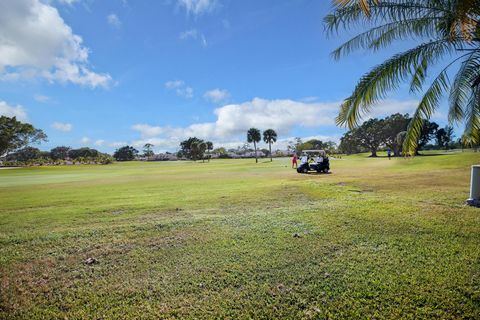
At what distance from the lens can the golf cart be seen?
23.3 metres

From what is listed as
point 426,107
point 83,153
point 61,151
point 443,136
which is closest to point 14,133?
point 83,153

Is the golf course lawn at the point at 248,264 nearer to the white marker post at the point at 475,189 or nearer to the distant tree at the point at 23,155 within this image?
the white marker post at the point at 475,189

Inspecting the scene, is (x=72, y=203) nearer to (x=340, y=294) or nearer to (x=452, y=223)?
(x=340, y=294)

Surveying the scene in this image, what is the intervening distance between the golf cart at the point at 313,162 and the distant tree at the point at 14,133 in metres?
64.7

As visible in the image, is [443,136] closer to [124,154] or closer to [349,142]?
[349,142]

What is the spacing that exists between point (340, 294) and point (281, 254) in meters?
1.45

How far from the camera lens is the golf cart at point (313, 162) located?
23312 millimetres

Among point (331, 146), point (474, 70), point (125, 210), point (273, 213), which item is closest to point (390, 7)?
point (474, 70)

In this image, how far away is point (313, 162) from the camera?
79.9 ft

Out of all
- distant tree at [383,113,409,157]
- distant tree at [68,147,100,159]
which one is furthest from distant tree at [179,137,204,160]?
distant tree at [383,113,409,157]

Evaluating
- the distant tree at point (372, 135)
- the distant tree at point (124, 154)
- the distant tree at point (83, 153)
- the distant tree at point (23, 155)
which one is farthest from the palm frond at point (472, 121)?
the distant tree at point (124, 154)

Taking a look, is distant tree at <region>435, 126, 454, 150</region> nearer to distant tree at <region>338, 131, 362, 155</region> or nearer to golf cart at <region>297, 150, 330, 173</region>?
distant tree at <region>338, 131, 362, 155</region>

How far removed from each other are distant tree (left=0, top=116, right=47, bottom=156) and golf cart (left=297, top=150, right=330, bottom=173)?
64.7 metres

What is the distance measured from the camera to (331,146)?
129m
